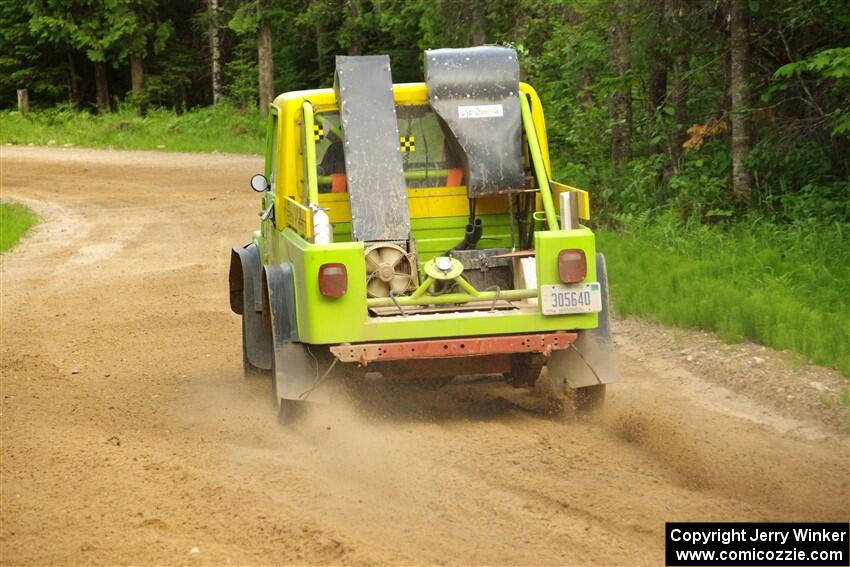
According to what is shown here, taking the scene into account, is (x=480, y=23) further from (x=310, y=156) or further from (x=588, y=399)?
(x=588, y=399)

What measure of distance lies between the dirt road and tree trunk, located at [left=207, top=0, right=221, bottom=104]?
2841 cm

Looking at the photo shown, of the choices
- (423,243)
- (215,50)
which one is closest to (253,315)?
(423,243)

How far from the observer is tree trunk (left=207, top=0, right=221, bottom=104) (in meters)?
39.3

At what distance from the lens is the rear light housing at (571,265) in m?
7.66

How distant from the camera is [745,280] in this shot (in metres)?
11.6

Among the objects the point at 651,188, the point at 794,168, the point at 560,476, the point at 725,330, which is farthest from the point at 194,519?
the point at 651,188

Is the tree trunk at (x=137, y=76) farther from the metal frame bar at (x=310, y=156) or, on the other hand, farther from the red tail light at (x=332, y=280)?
the red tail light at (x=332, y=280)

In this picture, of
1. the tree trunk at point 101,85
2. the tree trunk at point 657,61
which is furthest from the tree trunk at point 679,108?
the tree trunk at point 101,85

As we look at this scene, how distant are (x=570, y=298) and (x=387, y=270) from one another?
1.11 m

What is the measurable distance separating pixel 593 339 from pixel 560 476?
149 centimetres

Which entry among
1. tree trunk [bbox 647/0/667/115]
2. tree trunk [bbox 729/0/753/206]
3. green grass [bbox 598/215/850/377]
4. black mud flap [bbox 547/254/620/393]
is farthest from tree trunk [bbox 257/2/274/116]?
black mud flap [bbox 547/254/620/393]

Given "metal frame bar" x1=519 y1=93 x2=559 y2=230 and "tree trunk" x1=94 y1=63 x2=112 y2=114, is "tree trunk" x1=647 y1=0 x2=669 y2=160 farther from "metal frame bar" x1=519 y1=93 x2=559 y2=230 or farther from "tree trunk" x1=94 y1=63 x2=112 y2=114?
"tree trunk" x1=94 y1=63 x2=112 y2=114

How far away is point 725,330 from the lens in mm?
10398

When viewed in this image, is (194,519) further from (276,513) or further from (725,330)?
(725,330)
